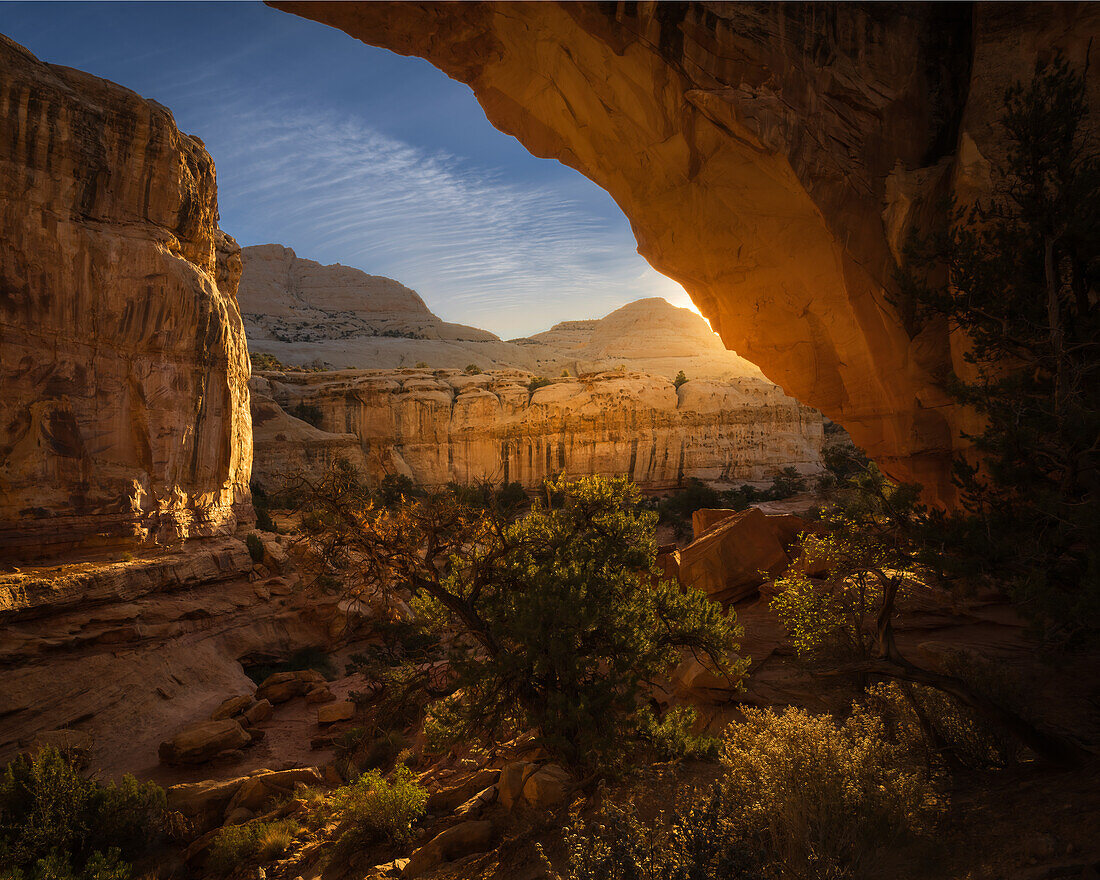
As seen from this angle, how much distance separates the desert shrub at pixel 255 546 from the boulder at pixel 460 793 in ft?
53.0

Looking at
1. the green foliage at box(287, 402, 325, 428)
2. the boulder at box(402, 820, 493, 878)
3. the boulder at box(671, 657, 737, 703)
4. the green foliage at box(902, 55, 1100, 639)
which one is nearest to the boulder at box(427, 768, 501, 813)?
the boulder at box(402, 820, 493, 878)

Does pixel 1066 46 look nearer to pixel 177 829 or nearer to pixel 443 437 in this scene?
pixel 177 829

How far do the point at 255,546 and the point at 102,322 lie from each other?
30.9ft

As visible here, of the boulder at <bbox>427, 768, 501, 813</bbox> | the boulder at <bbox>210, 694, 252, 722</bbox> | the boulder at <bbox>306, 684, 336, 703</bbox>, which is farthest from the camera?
the boulder at <bbox>306, 684, 336, 703</bbox>

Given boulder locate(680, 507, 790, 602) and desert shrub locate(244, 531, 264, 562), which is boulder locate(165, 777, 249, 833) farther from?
desert shrub locate(244, 531, 264, 562)

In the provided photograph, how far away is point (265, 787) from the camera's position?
9828 millimetres

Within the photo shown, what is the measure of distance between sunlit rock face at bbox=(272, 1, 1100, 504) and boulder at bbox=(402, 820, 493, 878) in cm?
978

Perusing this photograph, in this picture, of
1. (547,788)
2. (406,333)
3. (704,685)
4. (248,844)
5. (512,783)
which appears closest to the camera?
(547,788)

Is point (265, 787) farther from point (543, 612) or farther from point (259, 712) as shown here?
point (543, 612)

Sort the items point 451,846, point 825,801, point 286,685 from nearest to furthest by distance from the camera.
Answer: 1. point 825,801
2. point 451,846
3. point 286,685

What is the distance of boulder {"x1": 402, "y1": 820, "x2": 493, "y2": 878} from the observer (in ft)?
21.0

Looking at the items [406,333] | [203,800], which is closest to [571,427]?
[203,800]

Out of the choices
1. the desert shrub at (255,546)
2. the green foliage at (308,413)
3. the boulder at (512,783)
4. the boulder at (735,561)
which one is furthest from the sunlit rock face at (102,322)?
the green foliage at (308,413)

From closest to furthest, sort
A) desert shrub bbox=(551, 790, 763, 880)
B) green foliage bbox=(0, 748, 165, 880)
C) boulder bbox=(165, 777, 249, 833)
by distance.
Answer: desert shrub bbox=(551, 790, 763, 880)
green foliage bbox=(0, 748, 165, 880)
boulder bbox=(165, 777, 249, 833)
